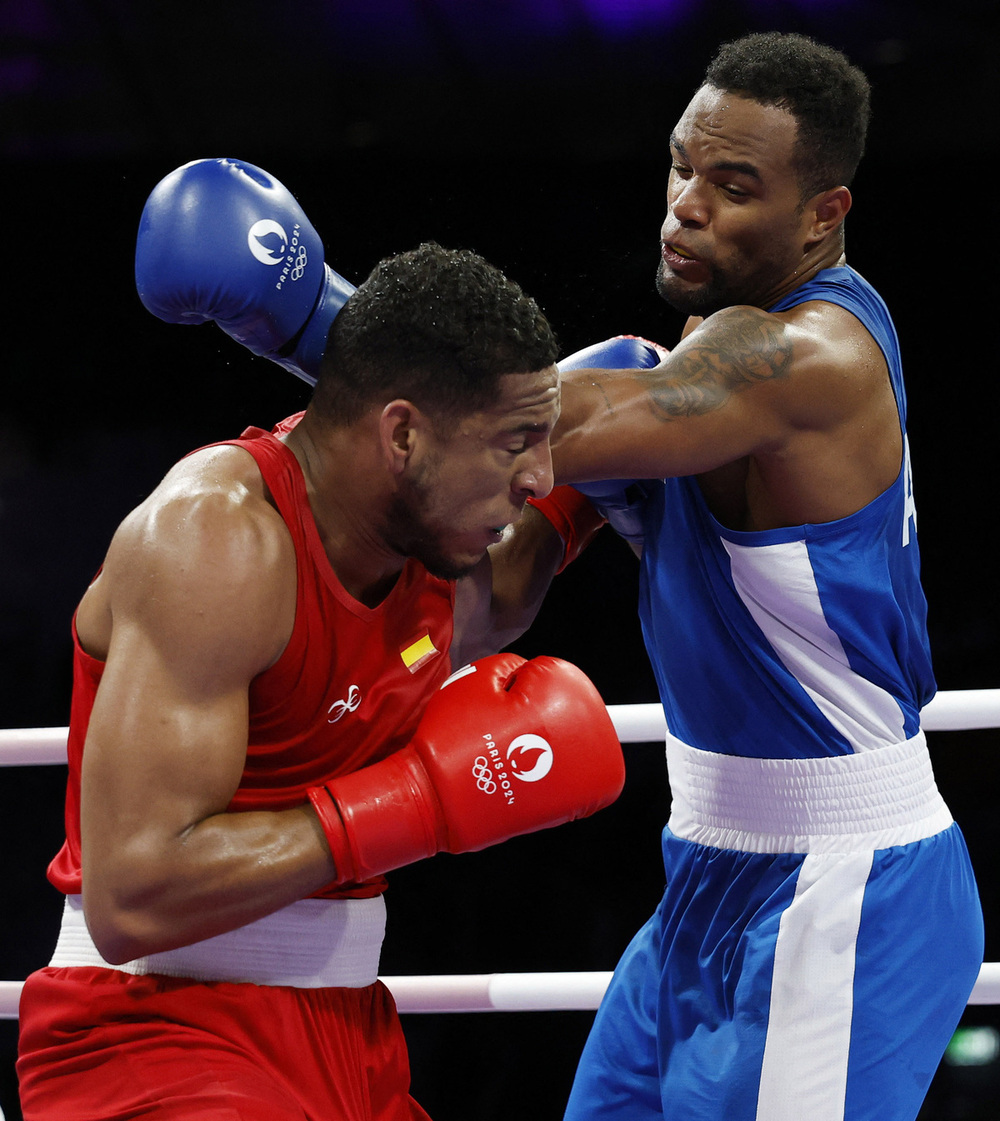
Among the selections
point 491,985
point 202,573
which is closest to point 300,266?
point 202,573

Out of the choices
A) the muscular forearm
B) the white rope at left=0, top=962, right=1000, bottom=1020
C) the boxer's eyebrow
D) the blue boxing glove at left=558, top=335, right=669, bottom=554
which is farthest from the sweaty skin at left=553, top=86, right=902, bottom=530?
the white rope at left=0, top=962, right=1000, bottom=1020

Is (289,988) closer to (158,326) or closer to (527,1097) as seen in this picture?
(527,1097)

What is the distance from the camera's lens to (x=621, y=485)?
2072 millimetres

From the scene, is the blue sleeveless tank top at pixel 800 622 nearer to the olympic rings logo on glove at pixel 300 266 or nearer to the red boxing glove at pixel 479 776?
the red boxing glove at pixel 479 776

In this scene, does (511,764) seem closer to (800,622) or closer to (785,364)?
(800,622)

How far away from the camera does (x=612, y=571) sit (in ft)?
22.4

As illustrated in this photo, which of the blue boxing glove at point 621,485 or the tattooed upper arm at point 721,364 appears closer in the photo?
the tattooed upper arm at point 721,364

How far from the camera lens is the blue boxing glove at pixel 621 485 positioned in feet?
6.85

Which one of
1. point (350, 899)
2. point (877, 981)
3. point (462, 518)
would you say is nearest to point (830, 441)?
point (462, 518)

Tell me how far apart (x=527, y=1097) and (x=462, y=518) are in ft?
15.3

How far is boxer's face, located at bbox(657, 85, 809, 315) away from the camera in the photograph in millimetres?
1976

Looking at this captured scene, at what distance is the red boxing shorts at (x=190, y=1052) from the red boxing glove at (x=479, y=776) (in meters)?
0.23

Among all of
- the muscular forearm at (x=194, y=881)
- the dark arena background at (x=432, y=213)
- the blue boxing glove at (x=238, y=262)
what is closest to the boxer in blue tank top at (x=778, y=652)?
the blue boxing glove at (x=238, y=262)

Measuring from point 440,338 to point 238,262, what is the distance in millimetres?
354
